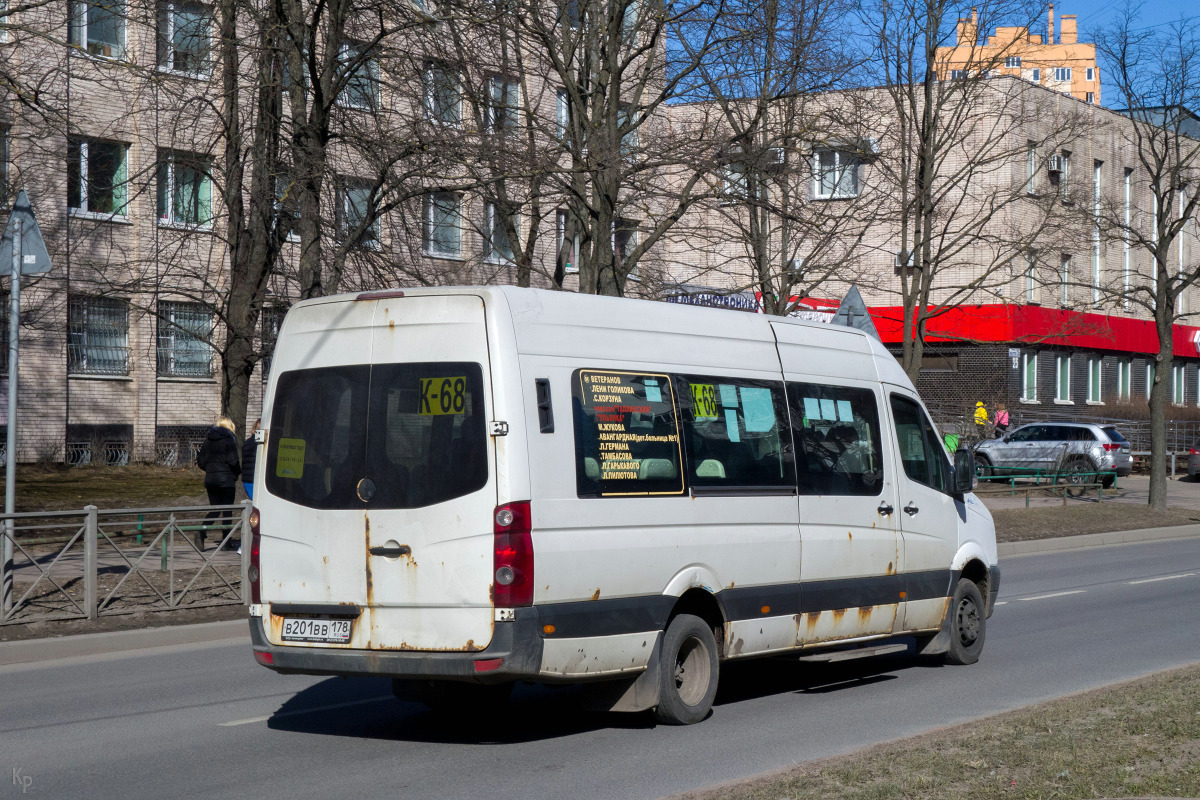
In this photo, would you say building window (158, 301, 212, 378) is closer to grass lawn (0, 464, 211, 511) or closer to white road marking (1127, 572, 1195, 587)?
grass lawn (0, 464, 211, 511)

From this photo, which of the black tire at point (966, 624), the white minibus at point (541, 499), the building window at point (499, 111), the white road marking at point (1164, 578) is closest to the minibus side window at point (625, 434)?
the white minibus at point (541, 499)

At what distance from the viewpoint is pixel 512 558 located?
6.75m

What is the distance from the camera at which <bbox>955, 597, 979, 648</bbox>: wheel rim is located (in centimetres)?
1027

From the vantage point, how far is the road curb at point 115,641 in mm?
10664

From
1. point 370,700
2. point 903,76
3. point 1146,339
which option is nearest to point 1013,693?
point 370,700

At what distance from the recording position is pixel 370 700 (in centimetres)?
888

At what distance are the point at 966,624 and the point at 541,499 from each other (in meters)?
4.76

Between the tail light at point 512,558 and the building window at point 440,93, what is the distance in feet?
35.4

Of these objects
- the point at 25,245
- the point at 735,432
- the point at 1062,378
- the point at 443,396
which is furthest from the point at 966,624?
the point at 1062,378

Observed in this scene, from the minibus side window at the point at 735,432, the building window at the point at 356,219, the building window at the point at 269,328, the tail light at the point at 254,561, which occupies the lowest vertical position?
the tail light at the point at 254,561

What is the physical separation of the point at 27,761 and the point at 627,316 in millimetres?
4016

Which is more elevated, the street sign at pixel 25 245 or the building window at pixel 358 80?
the building window at pixel 358 80

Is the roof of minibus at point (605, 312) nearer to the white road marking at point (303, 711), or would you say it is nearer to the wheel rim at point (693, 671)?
the wheel rim at point (693, 671)

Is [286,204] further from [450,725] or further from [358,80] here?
[450,725]
